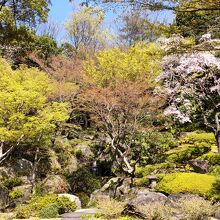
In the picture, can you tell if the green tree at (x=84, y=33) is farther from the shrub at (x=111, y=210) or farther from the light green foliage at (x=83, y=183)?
the shrub at (x=111, y=210)

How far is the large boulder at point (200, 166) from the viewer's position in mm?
13040

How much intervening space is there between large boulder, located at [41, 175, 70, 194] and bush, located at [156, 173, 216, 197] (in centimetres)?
697

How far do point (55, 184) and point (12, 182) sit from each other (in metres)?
2.22

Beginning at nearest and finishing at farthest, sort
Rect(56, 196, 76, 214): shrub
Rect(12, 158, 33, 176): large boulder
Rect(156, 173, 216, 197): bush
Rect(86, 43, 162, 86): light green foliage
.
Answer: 1. Rect(156, 173, 216, 197): bush
2. Rect(56, 196, 76, 214): shrub
3. Rect(12, 158, 33, 176): large boulder
4. Rect(86, 43, 162, 86): light green foliage

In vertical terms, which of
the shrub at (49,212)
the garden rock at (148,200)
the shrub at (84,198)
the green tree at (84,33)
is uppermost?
the green tree at (84,33)

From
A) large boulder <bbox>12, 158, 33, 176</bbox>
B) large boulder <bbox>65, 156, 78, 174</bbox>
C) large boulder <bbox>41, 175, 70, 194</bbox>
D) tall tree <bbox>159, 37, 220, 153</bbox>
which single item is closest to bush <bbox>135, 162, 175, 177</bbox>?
tall tree <bbox>159, 37, 220, 153</bbox>

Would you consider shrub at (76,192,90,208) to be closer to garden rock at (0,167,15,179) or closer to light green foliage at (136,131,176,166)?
light green foliage at (136,131,176,166)

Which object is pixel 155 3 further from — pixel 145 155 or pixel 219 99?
pixel 219 99

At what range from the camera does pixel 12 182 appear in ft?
51.4

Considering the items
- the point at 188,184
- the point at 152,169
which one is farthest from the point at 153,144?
the point at 188,184

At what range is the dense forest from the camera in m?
8.33

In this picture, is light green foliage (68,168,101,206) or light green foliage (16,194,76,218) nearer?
light green foliage (16,194,76,218)

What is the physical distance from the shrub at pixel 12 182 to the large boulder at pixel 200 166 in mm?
8722

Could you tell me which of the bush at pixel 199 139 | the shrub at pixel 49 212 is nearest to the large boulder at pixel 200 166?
the bush at pixel 199 139
